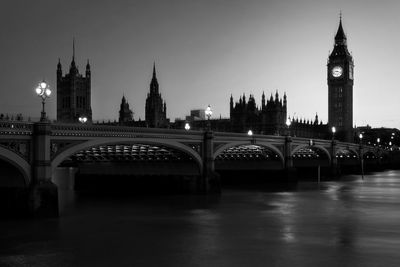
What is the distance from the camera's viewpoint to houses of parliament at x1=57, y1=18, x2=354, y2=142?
13450cm

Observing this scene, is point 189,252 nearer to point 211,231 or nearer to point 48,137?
point 211,231

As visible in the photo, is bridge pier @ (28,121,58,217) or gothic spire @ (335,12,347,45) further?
gothic spire @ (335,12,347,45)

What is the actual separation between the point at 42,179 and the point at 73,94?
12621 centimetres

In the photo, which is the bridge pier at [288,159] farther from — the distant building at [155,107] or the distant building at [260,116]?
the distant building at [155,107]

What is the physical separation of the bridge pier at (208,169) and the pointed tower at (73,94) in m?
108

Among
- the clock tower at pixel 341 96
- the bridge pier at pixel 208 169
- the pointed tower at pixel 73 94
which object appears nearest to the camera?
the bridge pier at pixel 208 169

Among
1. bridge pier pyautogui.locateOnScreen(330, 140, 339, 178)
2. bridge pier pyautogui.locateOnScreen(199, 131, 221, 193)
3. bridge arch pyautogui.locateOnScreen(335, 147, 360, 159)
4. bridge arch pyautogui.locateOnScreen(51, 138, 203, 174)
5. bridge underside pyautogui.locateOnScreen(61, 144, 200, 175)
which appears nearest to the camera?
bridge arch pyautogui.locateOnScreen(51, 138, 203, 174)

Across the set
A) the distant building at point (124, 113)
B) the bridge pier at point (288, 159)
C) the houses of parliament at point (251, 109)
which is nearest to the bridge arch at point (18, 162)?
the bridge pier at point (288, 159)

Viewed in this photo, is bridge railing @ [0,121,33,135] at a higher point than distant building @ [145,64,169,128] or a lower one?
lower

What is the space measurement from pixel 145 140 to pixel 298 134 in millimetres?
108533

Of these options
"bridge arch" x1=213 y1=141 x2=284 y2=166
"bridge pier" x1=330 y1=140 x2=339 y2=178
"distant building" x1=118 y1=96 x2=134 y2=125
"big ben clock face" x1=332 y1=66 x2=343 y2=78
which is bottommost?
"bridge pier" x1=330 y1=140 x2=339 y2=178

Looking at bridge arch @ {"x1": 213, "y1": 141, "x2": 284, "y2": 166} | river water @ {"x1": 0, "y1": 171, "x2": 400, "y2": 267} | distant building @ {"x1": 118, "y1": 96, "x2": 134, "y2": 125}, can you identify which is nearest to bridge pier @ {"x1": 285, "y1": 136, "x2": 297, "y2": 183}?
bridge arch @ {"x1": 213, "y1": 141, "x2": 284, "y2": 166}

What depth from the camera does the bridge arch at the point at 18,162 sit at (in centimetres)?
2917

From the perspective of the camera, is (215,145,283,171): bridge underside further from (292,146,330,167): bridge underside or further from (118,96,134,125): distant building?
(118,96,134,125): distant building
